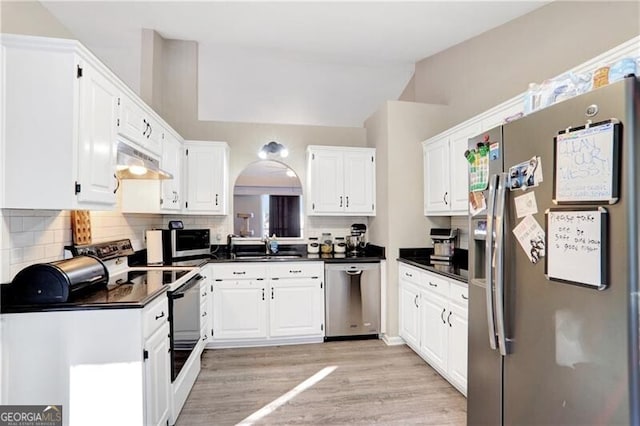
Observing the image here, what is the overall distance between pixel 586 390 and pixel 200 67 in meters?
4.49

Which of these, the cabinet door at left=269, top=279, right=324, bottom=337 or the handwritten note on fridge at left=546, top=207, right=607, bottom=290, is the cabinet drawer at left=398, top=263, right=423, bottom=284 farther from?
the handwritten note on fridge at left=546, top=207, right=607, bottom=290

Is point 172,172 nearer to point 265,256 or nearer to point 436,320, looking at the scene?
point 265,256

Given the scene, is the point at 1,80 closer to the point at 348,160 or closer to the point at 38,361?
the point at 38,361

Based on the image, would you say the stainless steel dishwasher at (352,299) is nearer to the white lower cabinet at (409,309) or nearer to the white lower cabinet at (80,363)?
the white lower cabinet at (409,309)

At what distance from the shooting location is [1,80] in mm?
1577

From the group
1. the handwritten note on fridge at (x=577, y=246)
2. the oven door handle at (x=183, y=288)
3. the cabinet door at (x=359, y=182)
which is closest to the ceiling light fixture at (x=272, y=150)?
the cabinet door at (x=359, y=182)

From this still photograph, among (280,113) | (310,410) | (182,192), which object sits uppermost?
(280,113)

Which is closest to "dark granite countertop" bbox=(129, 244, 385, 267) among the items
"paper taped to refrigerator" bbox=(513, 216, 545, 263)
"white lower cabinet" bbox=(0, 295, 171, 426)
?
"white lower cabinet" bbox=(0, 295, 171, 426)

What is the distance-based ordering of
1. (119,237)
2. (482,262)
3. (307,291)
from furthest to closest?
(307,291) → (119,237) → (482,262)

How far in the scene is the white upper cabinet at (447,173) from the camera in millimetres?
2871

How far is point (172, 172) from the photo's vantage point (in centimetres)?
330

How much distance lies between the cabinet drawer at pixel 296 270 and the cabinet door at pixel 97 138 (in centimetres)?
182

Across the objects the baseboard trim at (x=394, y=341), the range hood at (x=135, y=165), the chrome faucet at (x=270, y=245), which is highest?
the range hood at (x=135, y=165)

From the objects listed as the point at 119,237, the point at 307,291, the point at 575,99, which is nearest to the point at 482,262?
the point at 575,99
